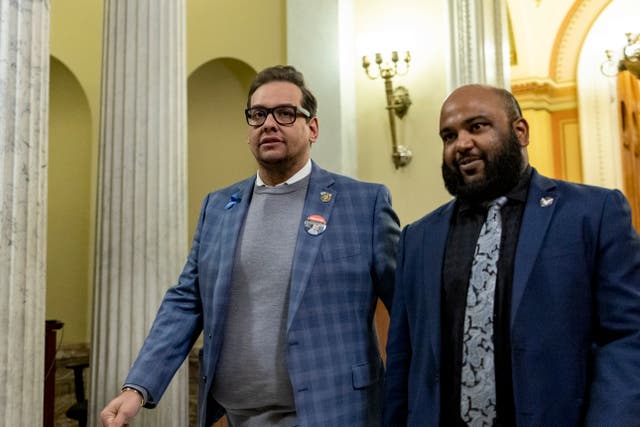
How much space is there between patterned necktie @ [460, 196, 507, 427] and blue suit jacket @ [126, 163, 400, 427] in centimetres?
34

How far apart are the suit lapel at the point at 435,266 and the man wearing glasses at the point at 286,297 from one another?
203 millimetres

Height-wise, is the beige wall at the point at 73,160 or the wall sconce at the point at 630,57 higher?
the wall sconce at the point at 630,57

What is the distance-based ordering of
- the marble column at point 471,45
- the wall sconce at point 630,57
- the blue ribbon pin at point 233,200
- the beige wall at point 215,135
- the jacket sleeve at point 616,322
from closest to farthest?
1. the jacket sleeve at point 616,322
2. the blue ribbon pin at point 233,200
3. the marble column at point 471,45
4. the beige wall at point 215,135
5. the wall sconce at point 630,57

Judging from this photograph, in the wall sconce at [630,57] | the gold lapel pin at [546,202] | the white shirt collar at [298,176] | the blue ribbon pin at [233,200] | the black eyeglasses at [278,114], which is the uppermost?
the wall sconce at [630,57]

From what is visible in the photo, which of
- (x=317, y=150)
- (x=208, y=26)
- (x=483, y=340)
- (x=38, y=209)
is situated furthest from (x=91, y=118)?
(x=483, y=340)

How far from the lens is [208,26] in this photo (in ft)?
21.2

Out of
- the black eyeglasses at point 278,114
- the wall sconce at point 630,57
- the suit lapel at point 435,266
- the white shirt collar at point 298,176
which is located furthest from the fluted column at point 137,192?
the wall sconce at point 630,57

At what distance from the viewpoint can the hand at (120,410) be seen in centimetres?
153

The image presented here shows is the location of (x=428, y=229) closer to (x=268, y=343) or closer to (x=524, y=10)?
(x=268, y=343)

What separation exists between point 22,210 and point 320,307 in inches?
46.2

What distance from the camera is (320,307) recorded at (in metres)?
1.70

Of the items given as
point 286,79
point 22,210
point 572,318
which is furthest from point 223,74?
point 572,318

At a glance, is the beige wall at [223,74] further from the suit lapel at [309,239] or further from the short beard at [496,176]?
the short beard at [496,176]

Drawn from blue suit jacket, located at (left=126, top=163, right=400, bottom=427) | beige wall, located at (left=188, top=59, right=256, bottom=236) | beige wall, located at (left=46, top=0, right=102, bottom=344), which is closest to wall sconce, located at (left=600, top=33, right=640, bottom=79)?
beige wall, located at (left=188, top=59, right=256, bottom=236)
